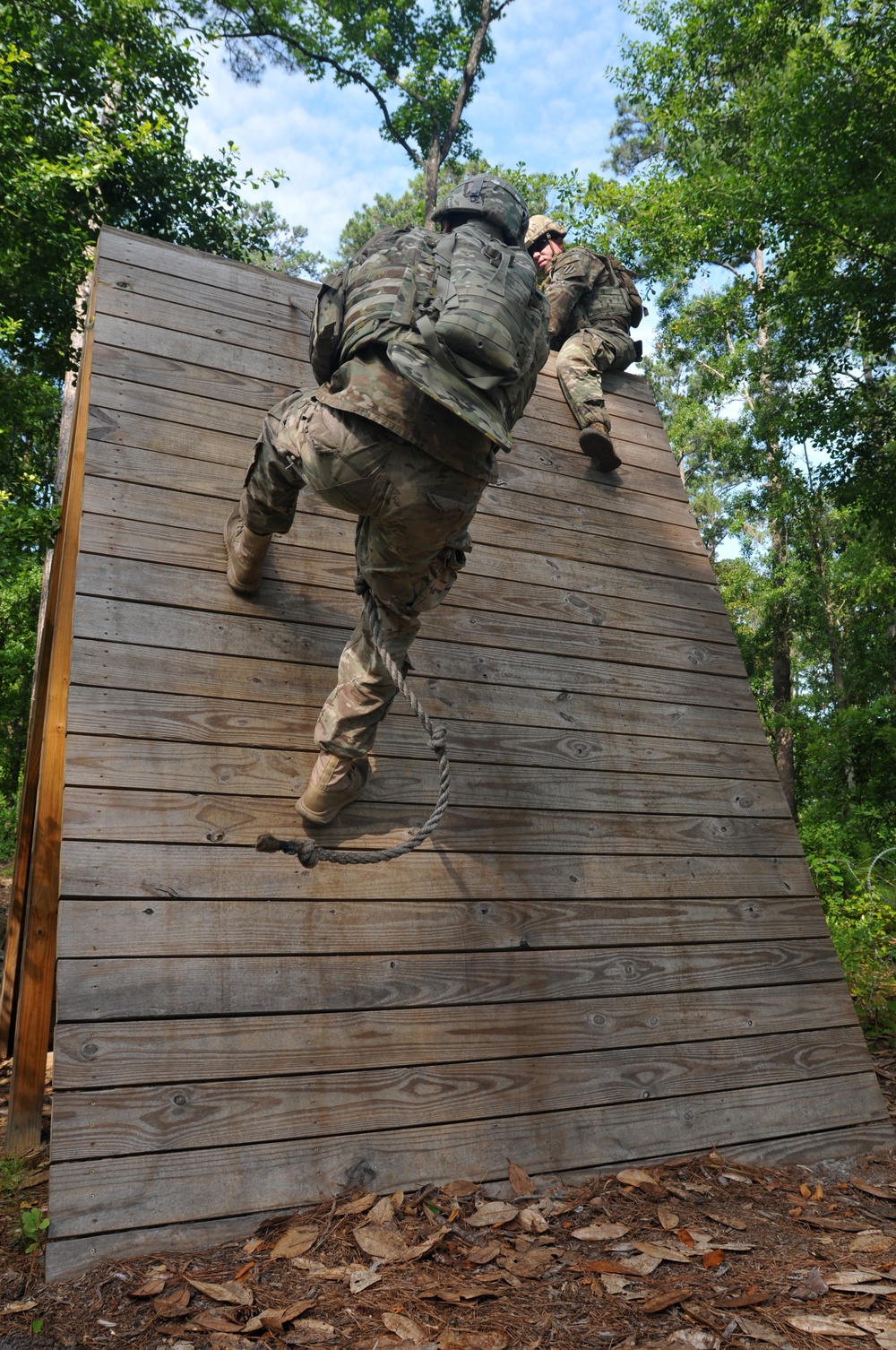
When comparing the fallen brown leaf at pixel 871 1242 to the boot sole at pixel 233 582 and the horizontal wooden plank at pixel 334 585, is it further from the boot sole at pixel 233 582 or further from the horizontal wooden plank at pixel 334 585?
the boot sole at pixel 233 582

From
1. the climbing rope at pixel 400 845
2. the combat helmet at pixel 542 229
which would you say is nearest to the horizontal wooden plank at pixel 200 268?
the combat helmet at pixel 542 229

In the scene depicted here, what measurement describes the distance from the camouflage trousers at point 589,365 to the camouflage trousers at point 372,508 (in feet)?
7.04

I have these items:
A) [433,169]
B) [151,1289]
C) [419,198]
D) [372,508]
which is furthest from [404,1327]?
[419,198]

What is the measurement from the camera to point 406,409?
79.0 inches

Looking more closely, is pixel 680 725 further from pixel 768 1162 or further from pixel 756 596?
pixel 756 596

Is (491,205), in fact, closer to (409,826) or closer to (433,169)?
(409,826)

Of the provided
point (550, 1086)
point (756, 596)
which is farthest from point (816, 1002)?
point (756, 596)

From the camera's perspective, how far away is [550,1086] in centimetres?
242

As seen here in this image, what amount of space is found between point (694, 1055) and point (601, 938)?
17.6 inches

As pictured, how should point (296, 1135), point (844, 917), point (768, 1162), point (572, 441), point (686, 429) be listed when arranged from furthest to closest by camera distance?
point (686, 429), point (844, 917), point (572, 441), point (768, 1162), point (296, 1135)

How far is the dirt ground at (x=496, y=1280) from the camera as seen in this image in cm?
164

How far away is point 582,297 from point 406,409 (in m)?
3.22

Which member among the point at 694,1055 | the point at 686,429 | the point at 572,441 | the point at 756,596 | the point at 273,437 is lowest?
the point at 694,1055

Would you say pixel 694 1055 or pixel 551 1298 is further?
pixel 694 1055
